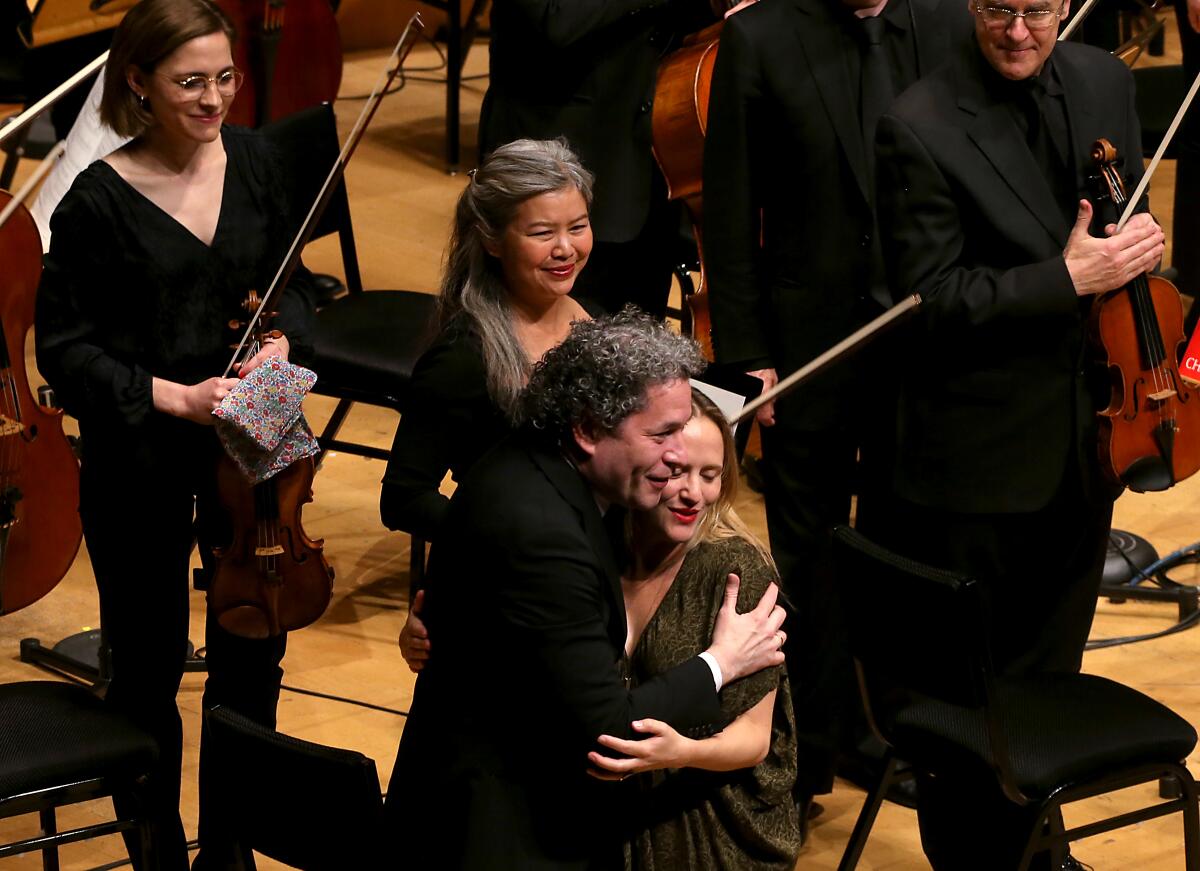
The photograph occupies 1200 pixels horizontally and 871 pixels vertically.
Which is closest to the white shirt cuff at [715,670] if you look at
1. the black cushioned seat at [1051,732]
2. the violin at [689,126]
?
the black cushioned seat at [1051,732]

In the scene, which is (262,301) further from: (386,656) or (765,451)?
(386,656)

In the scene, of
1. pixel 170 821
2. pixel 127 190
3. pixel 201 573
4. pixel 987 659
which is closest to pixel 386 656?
pixel 201 573

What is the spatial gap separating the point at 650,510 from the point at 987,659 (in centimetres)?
60

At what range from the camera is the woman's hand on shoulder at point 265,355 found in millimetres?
2965

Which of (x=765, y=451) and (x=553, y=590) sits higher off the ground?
(x=553, y=590)

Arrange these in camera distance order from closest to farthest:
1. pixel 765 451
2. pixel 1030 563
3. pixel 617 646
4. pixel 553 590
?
pixel 553 590 → pixel 617 646 → pixel 1030 563 → pixel 765 451

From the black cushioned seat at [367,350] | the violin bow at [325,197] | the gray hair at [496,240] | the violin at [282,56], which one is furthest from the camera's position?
the violin at [282,56]

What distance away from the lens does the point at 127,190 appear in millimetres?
2930

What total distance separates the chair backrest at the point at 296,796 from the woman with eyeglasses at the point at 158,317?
1.39ft

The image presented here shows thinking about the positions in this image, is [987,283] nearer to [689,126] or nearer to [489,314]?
[489,314]

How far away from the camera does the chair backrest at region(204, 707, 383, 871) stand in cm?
226

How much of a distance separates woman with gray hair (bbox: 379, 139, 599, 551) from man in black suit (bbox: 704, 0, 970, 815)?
543mm

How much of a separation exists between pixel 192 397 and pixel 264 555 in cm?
31

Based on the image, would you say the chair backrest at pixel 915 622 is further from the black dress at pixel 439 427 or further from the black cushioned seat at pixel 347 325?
the black cushioned seat at pixel 347 325
